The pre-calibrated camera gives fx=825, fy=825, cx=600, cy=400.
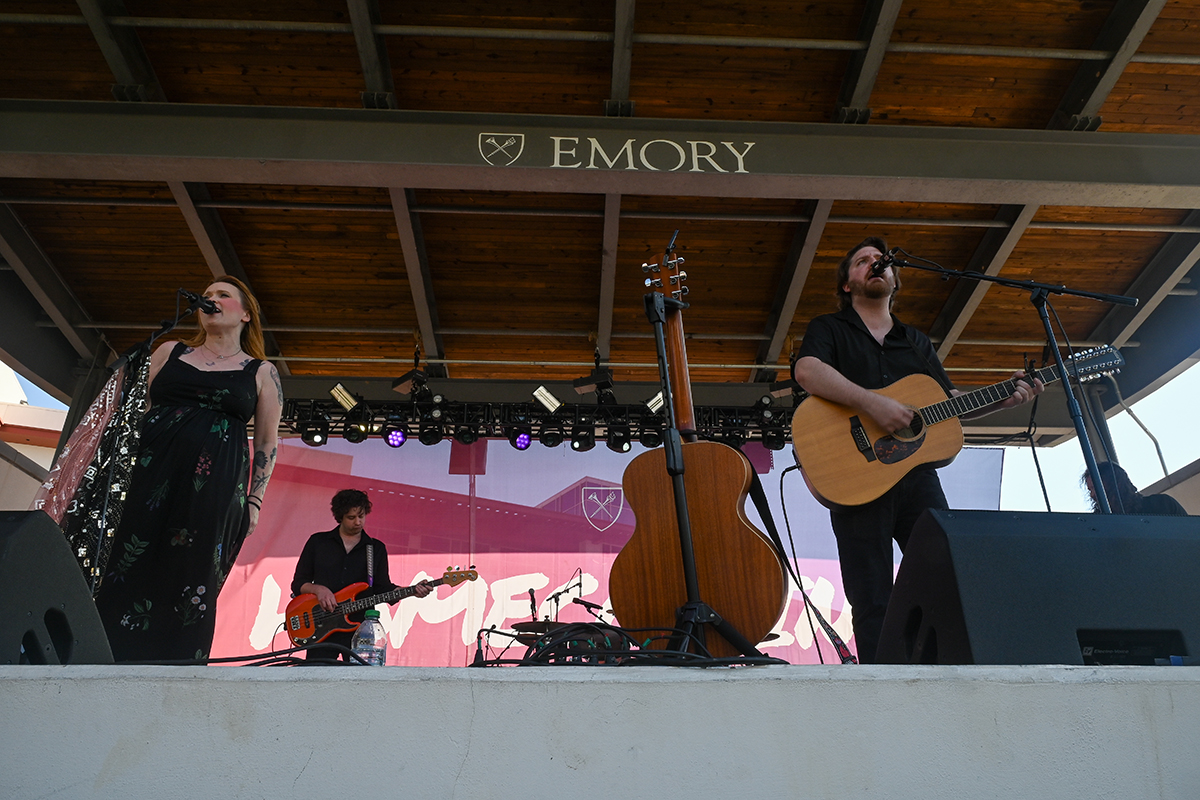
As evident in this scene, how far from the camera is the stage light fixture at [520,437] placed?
7199 millimetres

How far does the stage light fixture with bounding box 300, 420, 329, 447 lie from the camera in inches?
283

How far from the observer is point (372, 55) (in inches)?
178

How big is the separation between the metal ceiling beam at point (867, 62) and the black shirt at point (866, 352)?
2543 mm

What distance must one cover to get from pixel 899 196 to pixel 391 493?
16.0ft

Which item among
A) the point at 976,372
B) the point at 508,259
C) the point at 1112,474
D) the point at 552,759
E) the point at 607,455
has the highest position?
the point at 508,259

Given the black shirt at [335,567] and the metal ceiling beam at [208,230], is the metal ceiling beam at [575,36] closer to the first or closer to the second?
the metal ceiling beam at [208,230]

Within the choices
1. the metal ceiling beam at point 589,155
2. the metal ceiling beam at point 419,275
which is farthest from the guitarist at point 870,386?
the metal ceiling beam at point 419,275

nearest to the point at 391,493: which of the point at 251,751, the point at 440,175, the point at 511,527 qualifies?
the point at 511,527

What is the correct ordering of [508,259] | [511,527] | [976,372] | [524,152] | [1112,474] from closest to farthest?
1. [1112,474]
2. [524,152]
3. [508,259]
4. [511,527]
5. [976,372]

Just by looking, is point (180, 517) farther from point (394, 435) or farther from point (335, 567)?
point (394, 435)

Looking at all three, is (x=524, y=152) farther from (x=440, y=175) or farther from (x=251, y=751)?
(x=251, y=751)

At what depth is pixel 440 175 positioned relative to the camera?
4.65 m

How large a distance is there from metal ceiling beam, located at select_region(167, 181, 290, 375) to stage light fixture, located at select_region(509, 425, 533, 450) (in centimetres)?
222

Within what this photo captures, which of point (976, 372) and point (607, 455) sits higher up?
point (976, 372)
